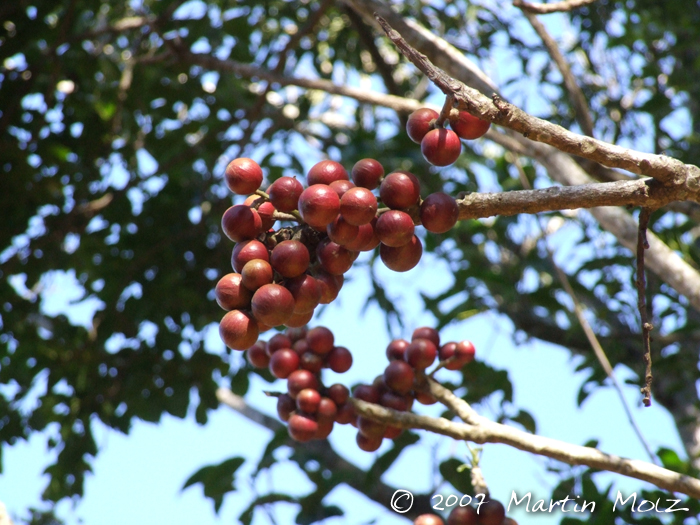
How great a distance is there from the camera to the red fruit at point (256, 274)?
3.39ft

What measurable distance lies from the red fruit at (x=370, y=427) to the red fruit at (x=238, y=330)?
518mm

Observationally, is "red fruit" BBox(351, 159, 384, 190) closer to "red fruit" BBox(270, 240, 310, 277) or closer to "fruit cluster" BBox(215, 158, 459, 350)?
"fruit cluster" BBox(215, 158, 459, 350)

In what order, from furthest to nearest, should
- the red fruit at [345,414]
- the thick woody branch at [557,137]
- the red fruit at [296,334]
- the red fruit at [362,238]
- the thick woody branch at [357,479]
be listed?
the thick woody branch at [357,479]
the red fruit at [296,334]
the red fruit at [345,414]
the red fruit at [362,238]
the thick woody branch at [557,137]

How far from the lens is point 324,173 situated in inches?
44.1

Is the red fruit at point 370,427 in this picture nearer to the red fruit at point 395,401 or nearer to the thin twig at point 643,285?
the red fruit at point 395,401

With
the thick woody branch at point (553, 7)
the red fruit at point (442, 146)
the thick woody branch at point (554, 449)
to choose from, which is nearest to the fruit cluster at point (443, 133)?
the red fruit at point (442, 146)

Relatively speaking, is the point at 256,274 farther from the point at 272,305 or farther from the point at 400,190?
the point at 400,190

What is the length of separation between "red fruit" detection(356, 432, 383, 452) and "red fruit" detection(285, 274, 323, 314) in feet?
1.79

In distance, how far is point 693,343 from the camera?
9.39 feet

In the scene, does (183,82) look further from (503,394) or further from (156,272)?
(503,394)

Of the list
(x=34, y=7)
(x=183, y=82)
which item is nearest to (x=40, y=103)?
(x=34, y=7)

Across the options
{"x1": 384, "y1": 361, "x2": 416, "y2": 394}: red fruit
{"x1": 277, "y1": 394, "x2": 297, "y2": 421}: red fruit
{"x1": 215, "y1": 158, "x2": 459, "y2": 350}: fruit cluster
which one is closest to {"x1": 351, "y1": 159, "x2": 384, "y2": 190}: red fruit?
{"x1": 215, "y1": 158, "x2": 459, "y2": 350}: fruit cluster

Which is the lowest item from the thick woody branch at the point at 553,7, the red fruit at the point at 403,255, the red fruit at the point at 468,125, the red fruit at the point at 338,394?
the red fruit at the point at 338,394

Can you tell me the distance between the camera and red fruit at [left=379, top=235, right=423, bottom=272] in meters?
1.09
